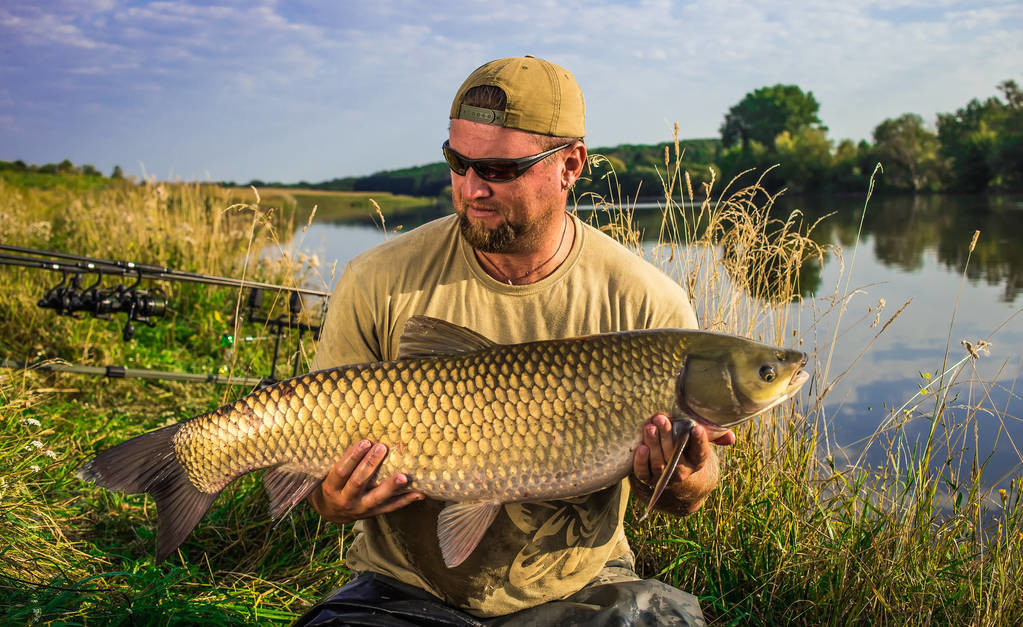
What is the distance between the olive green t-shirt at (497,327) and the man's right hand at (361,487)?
0.18 m

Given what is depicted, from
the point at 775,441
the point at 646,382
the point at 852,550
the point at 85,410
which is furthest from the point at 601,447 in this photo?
the point at 85,410

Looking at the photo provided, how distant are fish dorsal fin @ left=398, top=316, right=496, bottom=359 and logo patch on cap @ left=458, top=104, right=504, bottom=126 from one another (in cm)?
61

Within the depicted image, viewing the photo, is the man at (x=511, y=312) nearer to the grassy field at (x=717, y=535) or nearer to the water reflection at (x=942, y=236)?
the grassy field at (x=717, y=535)

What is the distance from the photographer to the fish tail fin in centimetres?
182

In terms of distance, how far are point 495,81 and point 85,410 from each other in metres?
3.68

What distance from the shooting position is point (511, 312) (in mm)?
2102

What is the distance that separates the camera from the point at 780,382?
178 cm

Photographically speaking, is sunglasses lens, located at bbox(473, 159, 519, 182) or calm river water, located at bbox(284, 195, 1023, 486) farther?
calm river water, located at bbox(284, 195, 1023, 486)

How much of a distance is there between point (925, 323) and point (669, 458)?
9.63m

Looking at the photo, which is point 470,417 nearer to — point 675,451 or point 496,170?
point 675,451

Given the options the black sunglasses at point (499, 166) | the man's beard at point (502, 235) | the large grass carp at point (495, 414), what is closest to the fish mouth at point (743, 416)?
the large grass carp at point (495, 414)

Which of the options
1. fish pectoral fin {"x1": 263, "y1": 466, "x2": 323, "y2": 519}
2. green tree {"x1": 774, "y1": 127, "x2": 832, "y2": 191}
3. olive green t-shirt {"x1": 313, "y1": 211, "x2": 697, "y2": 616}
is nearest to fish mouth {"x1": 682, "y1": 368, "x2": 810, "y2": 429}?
olive green t-shirt {"x1": 313, "y1": 211, "x2": 697, "y2": 616}

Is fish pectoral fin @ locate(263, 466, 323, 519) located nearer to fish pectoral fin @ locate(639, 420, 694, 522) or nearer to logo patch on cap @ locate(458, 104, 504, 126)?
fish pectoral fin @ locate(639, 420, 694, 522)

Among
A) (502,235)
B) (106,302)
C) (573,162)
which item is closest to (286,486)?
(502,235)
